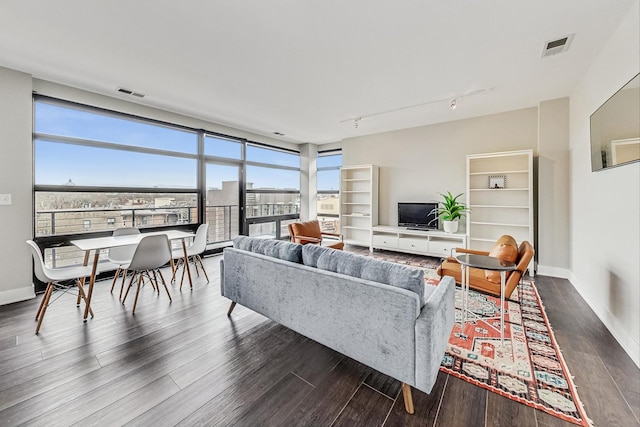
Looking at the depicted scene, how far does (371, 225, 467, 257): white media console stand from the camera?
16.0 feet

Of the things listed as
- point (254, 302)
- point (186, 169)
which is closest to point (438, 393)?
point (254, 302)

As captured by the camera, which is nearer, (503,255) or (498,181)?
(503,255)

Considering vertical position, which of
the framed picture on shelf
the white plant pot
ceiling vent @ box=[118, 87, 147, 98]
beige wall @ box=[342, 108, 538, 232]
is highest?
ceiling vent @ box=[118, 87, 147, 98]

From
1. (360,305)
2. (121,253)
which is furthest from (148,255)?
(360,305)

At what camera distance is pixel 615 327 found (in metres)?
2.34

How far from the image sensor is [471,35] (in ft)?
8.01

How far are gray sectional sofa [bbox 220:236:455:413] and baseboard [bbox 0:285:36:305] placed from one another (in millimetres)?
2925

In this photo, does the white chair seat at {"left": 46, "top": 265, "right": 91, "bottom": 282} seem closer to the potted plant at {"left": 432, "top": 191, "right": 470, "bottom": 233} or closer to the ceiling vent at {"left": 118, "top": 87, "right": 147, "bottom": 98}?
the ceiling vent at {"left": 118, "top": 87, "right": 147, "bottom": 98}

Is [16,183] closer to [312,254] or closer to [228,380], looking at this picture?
[228,380]

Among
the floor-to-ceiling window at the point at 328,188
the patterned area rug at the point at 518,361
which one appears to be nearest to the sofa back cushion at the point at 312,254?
the patterned area rug at the point at 518,361

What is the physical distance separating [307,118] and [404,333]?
4.34 metres

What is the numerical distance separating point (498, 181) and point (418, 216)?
150cm

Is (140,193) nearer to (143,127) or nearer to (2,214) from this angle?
(143,127)

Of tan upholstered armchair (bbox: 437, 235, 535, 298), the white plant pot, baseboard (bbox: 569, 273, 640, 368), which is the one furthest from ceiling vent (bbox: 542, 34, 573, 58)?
the white plant pot
